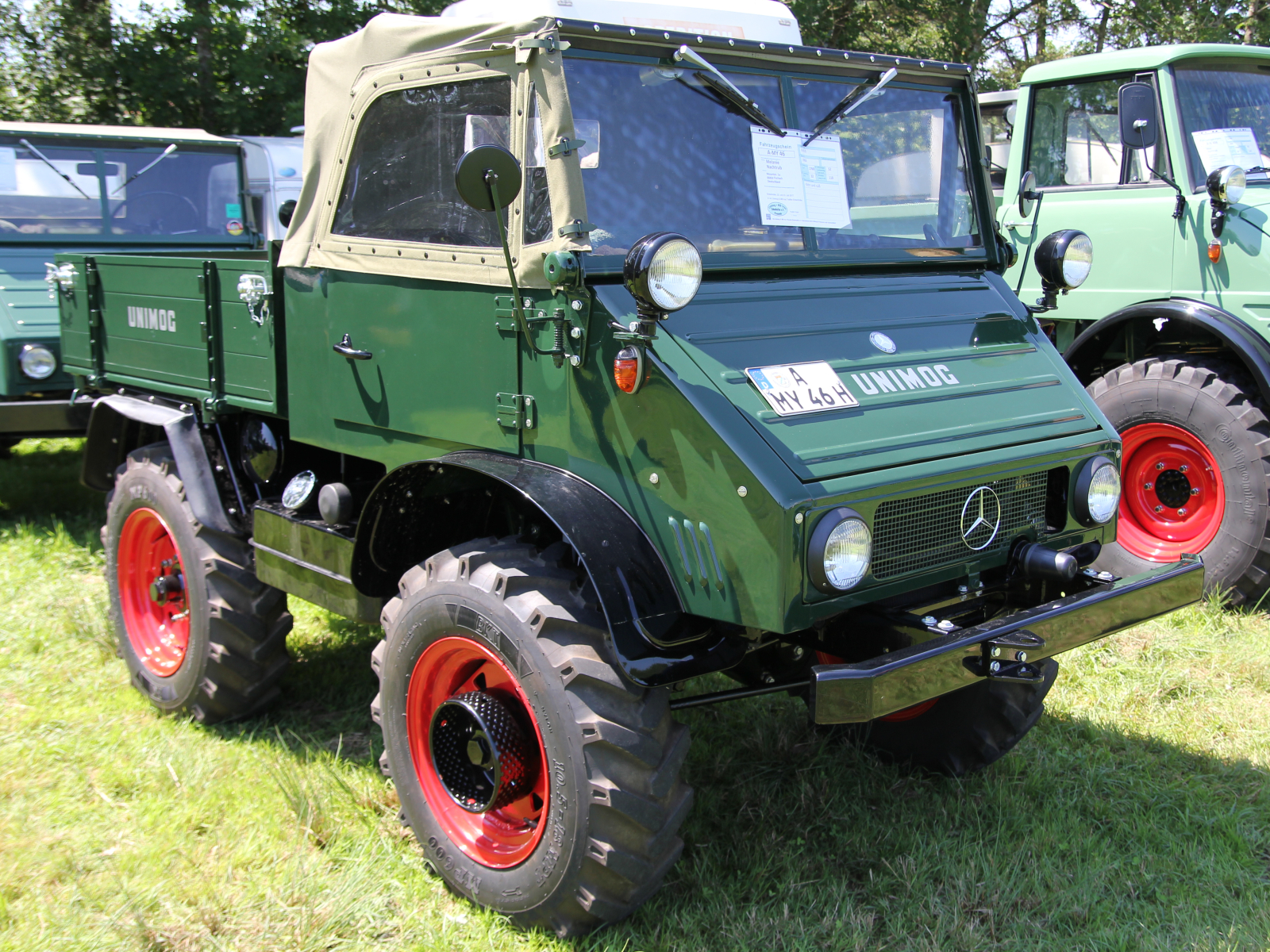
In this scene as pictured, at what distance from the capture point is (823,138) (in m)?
3.44

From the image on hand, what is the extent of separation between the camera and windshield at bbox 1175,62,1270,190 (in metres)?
5.49

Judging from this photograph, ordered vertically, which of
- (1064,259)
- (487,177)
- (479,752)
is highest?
(487,177)

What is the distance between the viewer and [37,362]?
261 inches

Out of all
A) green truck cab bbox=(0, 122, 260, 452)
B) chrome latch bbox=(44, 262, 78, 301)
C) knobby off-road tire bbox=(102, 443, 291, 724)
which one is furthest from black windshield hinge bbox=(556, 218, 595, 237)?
green truck cab bbox=(0, 122, 260, 452)

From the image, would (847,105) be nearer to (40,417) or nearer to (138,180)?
(40,417)

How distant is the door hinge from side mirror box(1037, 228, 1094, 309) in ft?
5.90

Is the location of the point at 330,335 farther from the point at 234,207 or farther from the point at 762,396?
the point at 234,207

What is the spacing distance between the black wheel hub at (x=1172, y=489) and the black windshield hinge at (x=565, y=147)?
4.17m

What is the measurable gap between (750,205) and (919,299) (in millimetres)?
633

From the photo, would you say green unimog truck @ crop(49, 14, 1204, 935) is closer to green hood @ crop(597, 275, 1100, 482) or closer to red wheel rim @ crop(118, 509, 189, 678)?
green hood @ crop(597, 275, 1100, 482)

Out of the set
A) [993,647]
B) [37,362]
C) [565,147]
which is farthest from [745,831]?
[37,362]

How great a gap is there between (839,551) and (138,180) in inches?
264

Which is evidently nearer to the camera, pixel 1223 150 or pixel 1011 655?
pixel 1011 655

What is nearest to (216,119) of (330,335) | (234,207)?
(234,207)
